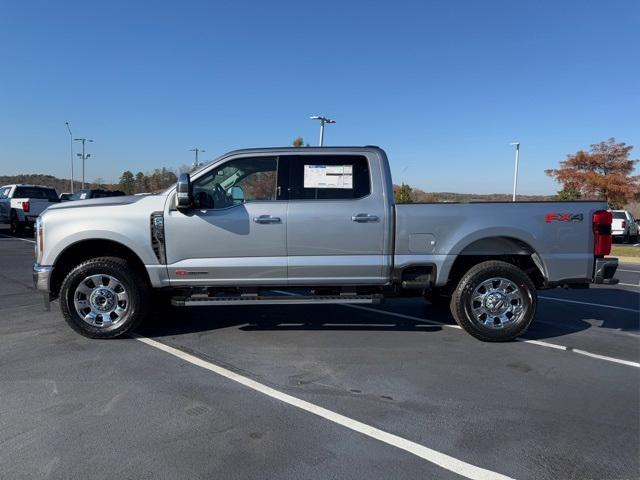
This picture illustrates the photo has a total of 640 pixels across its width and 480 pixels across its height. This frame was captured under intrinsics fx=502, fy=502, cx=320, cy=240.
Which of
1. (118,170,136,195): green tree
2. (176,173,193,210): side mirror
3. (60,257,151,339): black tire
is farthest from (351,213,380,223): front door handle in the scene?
(118,170,136,195): green tree

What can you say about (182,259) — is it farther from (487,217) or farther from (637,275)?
(637,275)

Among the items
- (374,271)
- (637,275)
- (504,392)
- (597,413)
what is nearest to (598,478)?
(597,413)

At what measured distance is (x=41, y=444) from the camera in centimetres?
323

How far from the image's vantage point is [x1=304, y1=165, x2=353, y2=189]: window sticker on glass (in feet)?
18.6

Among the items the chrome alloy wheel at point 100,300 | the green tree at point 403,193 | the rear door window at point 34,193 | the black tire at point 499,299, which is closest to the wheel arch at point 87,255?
the chrome alloy wheel at point 100,300

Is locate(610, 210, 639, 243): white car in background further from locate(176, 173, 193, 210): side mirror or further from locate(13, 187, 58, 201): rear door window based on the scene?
locate(13, 187, 58, 201): rear door window

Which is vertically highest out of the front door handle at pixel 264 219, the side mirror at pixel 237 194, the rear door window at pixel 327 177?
the rear door window at pixel 327 177

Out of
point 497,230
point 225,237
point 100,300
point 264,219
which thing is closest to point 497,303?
point 497,230

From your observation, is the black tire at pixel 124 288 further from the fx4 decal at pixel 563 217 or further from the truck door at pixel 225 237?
the fx4 decal at pixel 563 217

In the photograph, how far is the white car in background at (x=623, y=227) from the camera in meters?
25.0

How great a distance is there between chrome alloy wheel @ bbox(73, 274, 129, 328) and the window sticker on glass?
7.82 ft

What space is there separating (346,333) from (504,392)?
213 cm

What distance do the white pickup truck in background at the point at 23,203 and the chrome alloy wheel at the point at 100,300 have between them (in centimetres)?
1445

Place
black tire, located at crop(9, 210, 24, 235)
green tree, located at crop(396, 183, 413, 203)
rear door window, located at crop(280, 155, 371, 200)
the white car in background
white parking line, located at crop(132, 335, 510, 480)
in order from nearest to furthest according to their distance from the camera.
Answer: white parking line, located at crop(132, 335, 510, 480)
rear door window, located at crop(280, 155, 371, 200)
black tire, located at crop(9, 210, 24, 235)
the white car in background
green tree, located at crop(396, 183, 413, 203)
